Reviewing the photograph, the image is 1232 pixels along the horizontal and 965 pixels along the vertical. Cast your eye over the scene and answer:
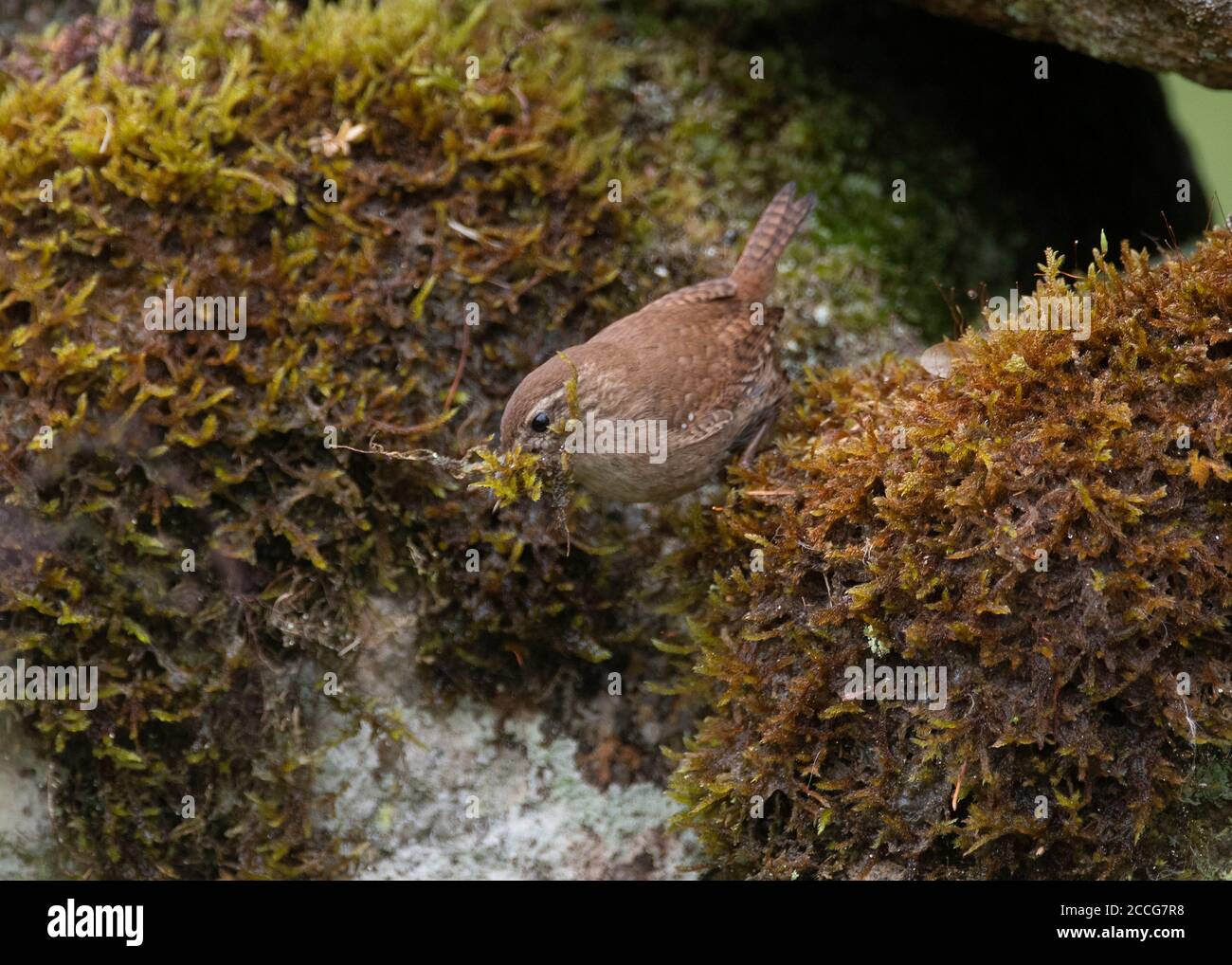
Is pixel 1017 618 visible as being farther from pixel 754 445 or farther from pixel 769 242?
pixel 769 242

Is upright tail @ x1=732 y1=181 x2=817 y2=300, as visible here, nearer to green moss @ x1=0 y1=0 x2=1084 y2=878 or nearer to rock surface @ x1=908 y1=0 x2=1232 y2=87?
green moss @ x1=0 y1=0 x2=1084 y2=878

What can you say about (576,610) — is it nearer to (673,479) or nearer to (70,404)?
(673,479)

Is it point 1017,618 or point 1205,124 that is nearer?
point 1017,618

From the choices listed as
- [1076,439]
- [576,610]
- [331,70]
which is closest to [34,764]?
[576,610]

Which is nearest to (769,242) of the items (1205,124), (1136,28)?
(1136,28)

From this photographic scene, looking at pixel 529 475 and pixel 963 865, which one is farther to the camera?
pixel 529 475

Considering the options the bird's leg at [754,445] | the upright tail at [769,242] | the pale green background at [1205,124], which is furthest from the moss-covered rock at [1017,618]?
the pale green background at [1205,124]
